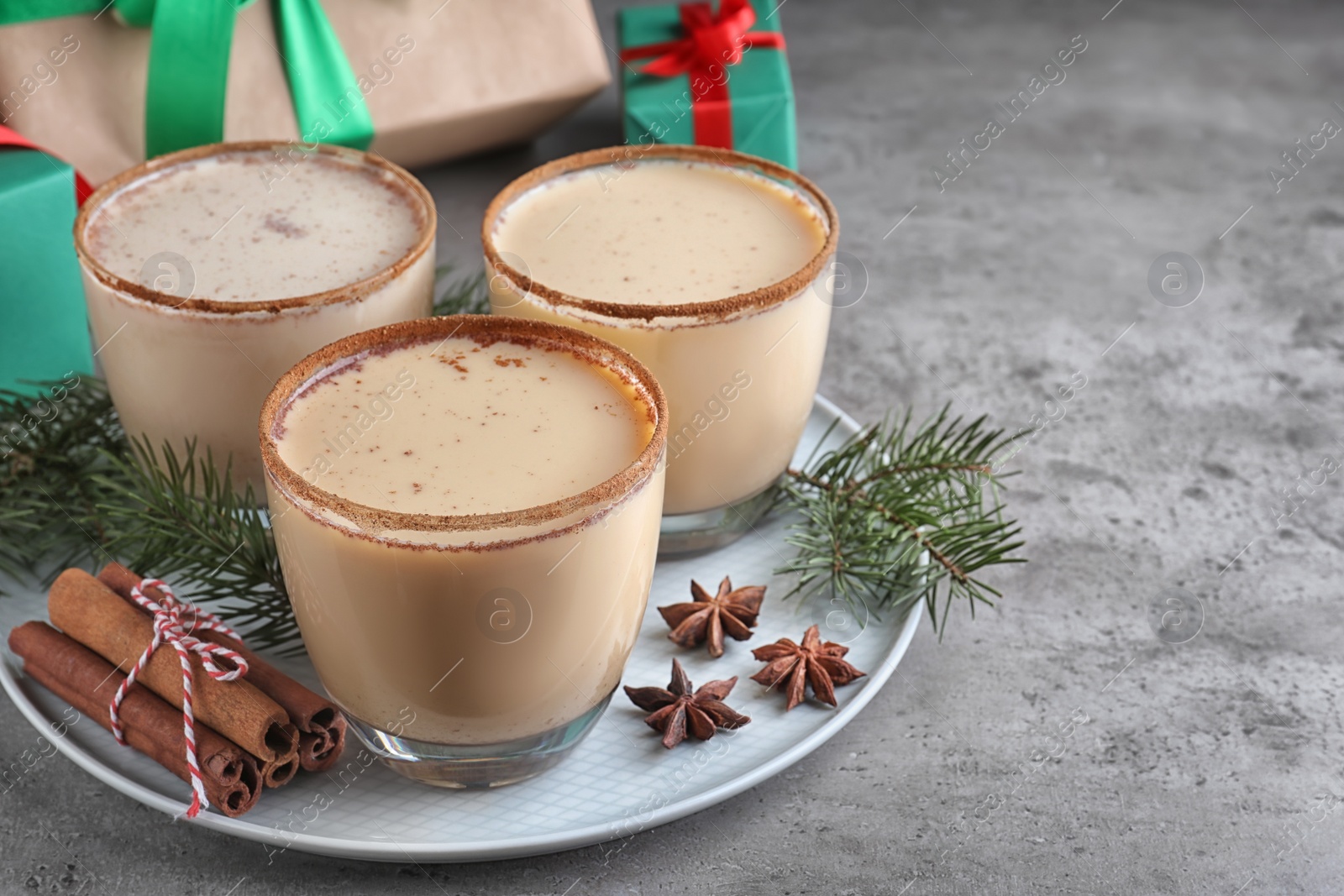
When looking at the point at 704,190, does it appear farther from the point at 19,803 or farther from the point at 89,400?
the point at 19,803

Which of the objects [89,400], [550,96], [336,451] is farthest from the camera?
[550,96]

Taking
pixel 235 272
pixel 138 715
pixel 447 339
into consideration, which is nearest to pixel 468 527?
pixel 447 339

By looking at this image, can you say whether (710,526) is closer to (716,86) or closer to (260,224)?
(260,224)

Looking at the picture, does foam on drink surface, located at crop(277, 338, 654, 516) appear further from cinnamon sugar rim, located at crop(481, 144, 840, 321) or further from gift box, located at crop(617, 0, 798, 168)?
gift box, located at crop(617, 0, 798, 168)

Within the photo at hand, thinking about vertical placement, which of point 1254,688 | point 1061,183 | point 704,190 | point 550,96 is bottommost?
point 1061,183

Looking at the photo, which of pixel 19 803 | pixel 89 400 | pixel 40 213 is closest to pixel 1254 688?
pixel 19 803
